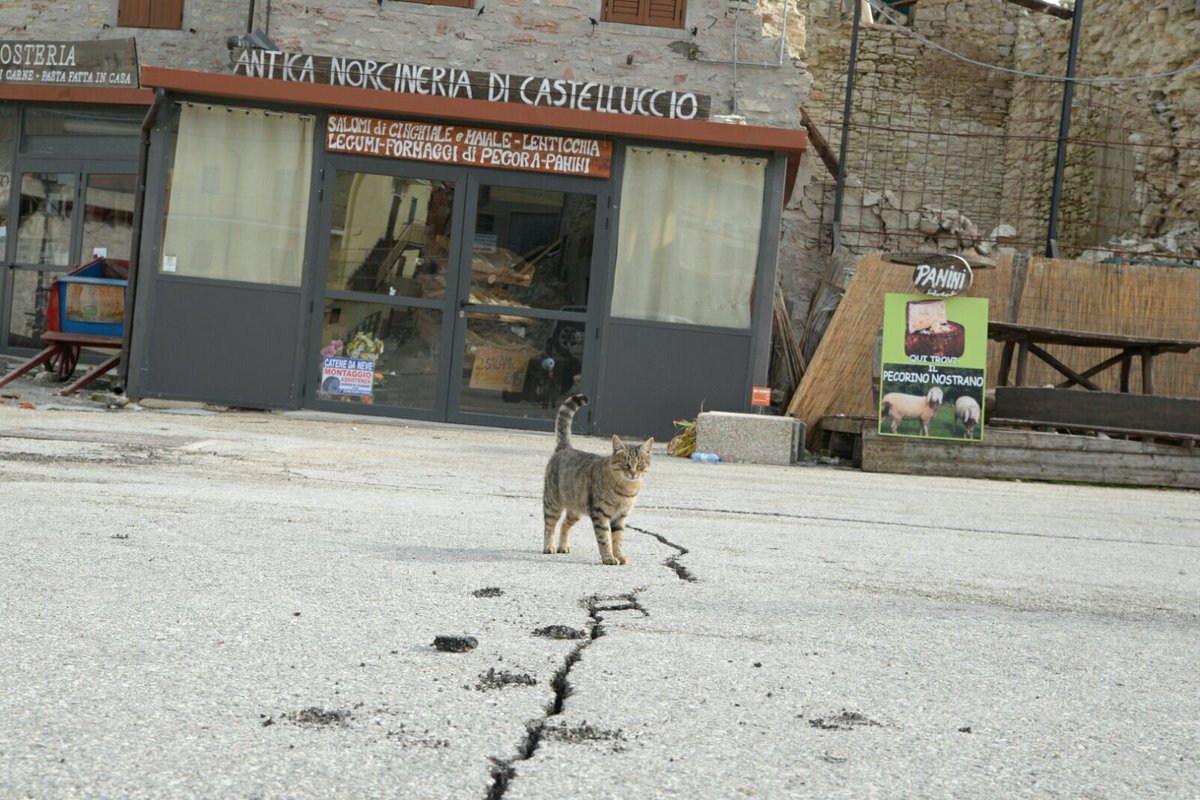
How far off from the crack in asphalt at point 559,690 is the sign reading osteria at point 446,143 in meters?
9.91

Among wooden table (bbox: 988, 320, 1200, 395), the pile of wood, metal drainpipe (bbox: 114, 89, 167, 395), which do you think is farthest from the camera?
the pile of wood

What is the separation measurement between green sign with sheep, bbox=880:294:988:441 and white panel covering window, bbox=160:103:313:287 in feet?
20.7

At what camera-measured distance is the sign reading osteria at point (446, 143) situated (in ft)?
47.5

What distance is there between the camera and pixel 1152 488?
13586 mm

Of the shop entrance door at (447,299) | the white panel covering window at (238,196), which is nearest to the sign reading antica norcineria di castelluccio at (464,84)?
the white panel covering window at (238,196)

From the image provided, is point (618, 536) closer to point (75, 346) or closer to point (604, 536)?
point (604, 536)

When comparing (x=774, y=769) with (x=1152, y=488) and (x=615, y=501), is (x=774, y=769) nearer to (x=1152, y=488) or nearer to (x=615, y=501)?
(x=615, y=501)

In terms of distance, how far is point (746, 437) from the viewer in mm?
13398

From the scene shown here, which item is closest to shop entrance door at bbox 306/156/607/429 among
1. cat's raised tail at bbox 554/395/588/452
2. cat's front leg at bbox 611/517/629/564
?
cat's raised tail at bbox 554/395/588/452

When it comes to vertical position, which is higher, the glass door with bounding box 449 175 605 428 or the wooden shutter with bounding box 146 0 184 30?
the wooden shutter with bounding box 146 0 184 30

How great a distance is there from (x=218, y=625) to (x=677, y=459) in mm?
9218

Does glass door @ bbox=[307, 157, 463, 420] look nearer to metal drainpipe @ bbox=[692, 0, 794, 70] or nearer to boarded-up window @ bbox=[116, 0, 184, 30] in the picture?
metal drainpipe @ bbox=[692, 0, 794, 70]

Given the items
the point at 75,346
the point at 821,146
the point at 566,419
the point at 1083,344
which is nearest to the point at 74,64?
the point at 75,346

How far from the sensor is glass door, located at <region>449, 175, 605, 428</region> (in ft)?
47.9
